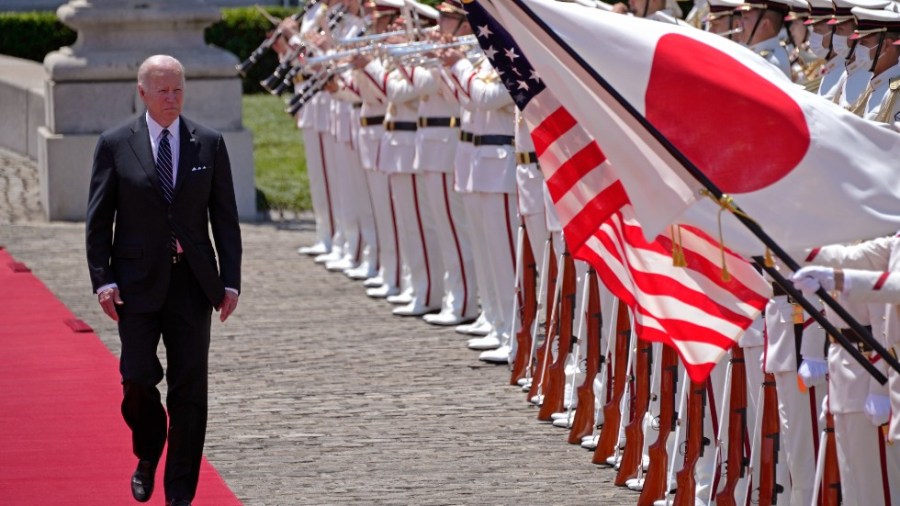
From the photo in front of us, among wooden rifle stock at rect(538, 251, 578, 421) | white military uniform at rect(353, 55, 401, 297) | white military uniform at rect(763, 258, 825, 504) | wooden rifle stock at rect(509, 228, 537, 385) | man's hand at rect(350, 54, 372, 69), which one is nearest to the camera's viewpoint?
white military uniform at rect(763, 258, 825, 504)

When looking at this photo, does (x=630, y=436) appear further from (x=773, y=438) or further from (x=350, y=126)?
(x=350, y=126)

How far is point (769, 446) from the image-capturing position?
7371mm

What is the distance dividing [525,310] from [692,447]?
3152 millimetres

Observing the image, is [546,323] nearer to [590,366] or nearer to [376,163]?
[590,366]

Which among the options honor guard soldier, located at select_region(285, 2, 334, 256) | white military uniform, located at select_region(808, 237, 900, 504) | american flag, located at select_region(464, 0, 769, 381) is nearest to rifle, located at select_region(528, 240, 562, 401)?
american flag, located at select_region(464, 0, 769, 381)

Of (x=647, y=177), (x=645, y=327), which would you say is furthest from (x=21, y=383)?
(x=647, y=177)

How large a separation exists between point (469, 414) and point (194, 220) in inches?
111

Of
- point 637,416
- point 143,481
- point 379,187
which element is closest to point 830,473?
point 637,416

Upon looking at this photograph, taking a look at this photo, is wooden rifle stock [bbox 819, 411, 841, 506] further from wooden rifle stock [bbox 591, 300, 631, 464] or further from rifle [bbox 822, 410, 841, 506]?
wooden rifle stock [bbox 591, 300, 631, 464]

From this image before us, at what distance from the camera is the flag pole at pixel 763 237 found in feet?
18.1

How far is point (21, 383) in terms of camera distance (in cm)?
1076

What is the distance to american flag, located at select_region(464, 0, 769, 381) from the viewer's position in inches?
256

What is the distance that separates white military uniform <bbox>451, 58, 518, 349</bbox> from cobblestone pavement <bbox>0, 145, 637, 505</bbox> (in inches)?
16.3

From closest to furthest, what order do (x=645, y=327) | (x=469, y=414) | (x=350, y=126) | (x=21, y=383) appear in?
(x=645, y=327)
(x=469, y=414)
(x=21, y=383)
(x=350, y=126)
